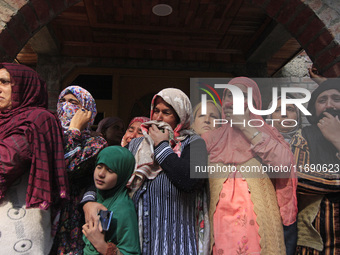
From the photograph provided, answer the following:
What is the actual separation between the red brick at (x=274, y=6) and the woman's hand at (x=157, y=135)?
5.46ft

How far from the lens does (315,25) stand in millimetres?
2828

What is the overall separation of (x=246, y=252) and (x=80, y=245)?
0.93 m

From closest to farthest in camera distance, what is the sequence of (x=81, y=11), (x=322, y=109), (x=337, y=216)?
(x=337, y=216), (x=322, y=109), (x=81, y=11)

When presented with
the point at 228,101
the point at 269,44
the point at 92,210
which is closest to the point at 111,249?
the point at 92,210

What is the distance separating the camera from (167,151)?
77.4 inches

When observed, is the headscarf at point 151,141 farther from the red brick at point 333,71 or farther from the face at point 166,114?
the red brick at point 333,71

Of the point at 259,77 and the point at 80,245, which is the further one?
the point at 259,77

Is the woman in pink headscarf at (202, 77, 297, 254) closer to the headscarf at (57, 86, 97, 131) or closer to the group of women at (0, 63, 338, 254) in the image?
the group of women at (0, 63, 338, 254)

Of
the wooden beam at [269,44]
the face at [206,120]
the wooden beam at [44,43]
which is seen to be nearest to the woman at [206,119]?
the face at [206,120]

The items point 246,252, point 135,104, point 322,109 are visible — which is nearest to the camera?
point 246,252

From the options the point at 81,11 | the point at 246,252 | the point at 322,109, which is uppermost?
the point at 81,11

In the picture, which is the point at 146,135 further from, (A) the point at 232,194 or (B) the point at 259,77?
(B) the point at 259,77

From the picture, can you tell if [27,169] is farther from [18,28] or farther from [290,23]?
[290,23]

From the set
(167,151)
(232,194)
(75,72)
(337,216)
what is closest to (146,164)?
(167,151)
